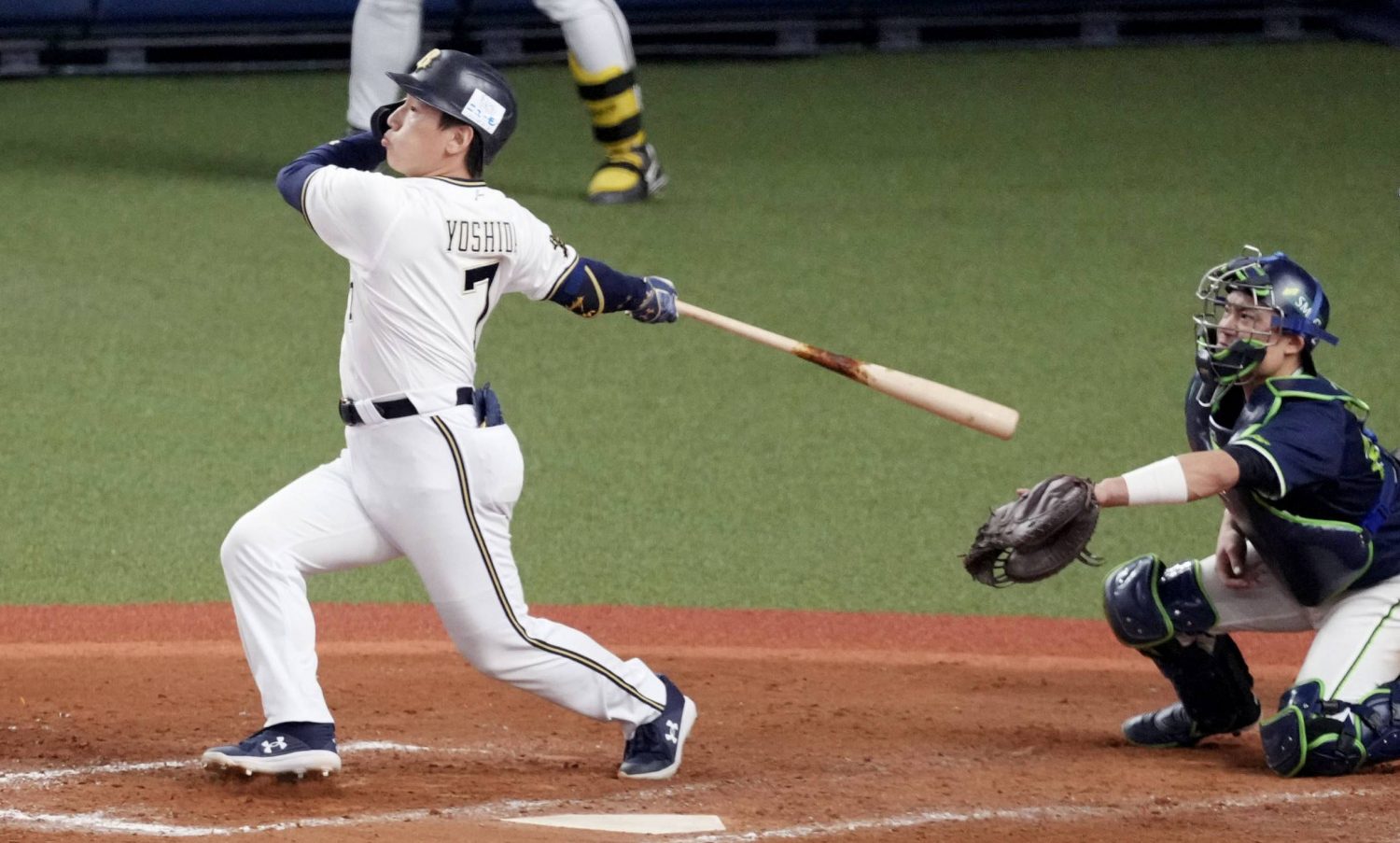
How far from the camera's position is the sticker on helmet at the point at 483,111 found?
389cm

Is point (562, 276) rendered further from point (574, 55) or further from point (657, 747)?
point (574, 55)

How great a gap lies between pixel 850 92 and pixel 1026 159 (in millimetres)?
1362

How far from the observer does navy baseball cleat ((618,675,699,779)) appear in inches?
162

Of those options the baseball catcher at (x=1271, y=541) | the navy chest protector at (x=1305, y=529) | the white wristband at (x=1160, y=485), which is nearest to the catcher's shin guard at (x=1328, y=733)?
the baseball catcher at (x=1271, y=541)

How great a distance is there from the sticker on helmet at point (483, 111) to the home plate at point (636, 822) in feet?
4.60

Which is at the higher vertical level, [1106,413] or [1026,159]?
[1026,159]

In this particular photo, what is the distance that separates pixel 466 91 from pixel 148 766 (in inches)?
63.9

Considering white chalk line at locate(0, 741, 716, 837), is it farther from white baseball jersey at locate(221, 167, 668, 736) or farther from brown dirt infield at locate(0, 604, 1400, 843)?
white baseball jersey at locate(221, 167, 668, 736)

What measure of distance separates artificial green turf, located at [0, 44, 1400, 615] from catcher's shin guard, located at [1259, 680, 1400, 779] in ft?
5.89

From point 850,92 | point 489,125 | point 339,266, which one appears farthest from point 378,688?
point 850,92

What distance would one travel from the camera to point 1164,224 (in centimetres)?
931

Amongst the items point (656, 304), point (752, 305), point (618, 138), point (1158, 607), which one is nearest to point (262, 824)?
point (656, 304)

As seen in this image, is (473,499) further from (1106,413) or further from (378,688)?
→ (1106,413)

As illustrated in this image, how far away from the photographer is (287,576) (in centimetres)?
386
